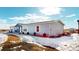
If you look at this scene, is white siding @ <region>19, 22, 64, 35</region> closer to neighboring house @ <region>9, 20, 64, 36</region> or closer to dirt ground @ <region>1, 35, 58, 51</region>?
neighboring house @ <region>9, 20, 64, 36</region>

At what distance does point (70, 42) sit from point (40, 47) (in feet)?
1.06

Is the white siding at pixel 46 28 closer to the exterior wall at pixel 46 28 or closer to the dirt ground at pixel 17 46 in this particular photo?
the exterior wall at pixel 46 28

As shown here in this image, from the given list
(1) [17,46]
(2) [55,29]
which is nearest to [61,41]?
(2) [55,29]

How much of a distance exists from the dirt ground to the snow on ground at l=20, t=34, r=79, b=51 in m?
0.04

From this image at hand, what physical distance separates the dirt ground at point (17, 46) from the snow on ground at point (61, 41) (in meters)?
0.04

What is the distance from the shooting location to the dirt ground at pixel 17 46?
218cm

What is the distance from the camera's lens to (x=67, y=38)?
2188mm

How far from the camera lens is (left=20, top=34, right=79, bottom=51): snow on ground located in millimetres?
2174

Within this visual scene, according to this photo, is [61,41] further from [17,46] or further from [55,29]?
[17,46]

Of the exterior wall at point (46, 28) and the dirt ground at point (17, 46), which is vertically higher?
the exterior wall at point (46, 28)

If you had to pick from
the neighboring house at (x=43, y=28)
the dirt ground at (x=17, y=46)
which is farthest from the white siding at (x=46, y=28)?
the dirt ground at (x=17, y=46)

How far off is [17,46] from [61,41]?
471mm
